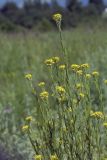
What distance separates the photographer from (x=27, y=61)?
11117 mm

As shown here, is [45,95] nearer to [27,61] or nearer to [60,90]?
[60,90]

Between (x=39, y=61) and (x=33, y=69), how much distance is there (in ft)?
2.91

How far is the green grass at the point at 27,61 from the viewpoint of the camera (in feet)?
20.8

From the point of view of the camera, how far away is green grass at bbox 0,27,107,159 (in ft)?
20.8

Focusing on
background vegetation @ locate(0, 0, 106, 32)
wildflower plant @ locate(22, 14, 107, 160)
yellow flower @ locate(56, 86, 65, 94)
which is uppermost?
background vegetation @ locate(0, 0, 106, 32)

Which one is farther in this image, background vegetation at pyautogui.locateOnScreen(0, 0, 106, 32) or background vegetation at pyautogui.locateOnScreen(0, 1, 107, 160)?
background vegetation at pyautogui.locateOnScreen(0, 0, 106, 32)

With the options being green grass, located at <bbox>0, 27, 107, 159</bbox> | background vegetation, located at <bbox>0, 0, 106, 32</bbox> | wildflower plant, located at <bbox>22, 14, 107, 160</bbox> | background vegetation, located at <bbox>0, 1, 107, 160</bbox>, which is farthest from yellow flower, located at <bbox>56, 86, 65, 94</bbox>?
background vegetation, located at <bbox>0, 0, 106, 32</bbox>

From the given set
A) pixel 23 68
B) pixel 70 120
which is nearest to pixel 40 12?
pixel 23 68

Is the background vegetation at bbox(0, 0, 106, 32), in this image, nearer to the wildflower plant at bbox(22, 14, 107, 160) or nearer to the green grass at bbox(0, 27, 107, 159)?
the green grass at bbox(0, 27, 107, 159)

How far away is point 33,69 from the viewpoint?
942 centimetres

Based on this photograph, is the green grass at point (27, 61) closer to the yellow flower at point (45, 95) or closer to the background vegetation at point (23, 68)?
the background vegetation at point (23, 68)

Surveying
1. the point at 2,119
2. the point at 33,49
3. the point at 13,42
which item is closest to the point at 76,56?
the point at 33,49

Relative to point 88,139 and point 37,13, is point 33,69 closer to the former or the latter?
point 88,139

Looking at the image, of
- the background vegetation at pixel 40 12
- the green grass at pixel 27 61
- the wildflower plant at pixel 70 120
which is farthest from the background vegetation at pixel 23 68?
the background vegetation at pixel 40 12
